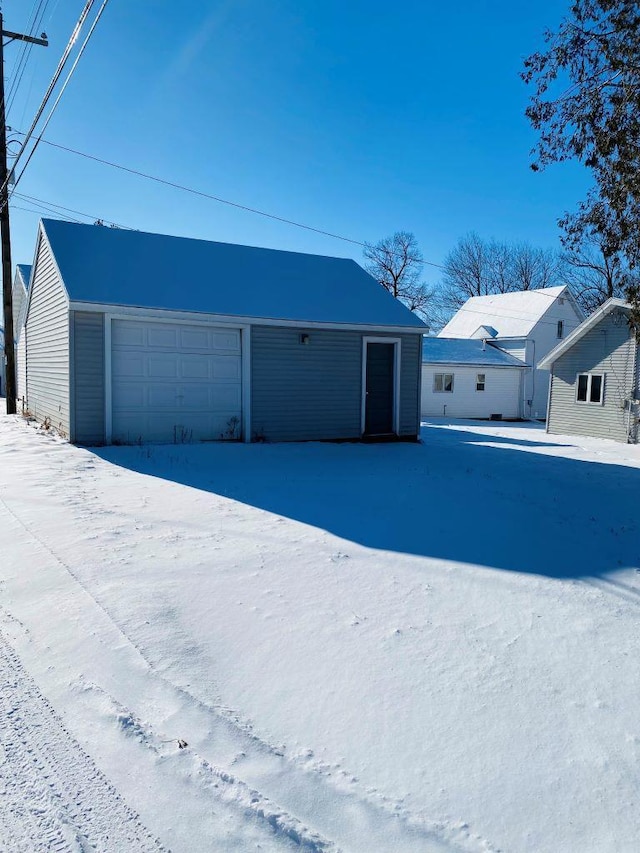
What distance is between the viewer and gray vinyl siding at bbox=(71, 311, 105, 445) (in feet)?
34.6

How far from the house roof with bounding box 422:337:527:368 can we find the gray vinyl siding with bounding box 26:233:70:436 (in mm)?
15899

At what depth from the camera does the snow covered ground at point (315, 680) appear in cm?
215

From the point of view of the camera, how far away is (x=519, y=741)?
2.62 metres

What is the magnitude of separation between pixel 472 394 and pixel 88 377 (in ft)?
65.0

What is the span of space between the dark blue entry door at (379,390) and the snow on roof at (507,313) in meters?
16.9

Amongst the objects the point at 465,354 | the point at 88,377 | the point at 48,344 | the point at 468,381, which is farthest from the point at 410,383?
the point at 465,354

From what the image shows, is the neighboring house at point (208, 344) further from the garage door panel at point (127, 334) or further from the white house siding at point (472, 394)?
the white house siding at point (472, 394)

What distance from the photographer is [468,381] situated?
1055 inches

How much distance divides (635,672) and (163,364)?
390 inches

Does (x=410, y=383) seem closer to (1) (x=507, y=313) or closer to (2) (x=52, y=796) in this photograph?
(2) (x=52, y=796)

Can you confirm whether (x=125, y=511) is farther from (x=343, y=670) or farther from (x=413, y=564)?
(x=343, y=670)

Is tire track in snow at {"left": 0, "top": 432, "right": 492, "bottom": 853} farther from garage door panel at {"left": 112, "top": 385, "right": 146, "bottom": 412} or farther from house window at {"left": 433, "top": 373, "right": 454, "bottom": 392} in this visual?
house window at {"left": 433, "top": 373, "right": 454, "bottom": 392}

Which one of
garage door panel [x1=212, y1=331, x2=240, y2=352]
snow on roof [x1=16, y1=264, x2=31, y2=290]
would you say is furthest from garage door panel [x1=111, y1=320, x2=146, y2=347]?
snow on roof [x1=16, y1=264, x2=31, y2=290]

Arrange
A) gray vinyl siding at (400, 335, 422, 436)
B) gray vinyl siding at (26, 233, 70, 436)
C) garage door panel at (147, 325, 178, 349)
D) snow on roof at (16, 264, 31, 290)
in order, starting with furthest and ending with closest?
snow on roof at (16, 264, 31, 290) < gray vinyl siding at (400, 335, 422, 436) < gray vinyl siding at (26, 233, 70, 436) < garage door panel at (147, 325, 178, 349)
